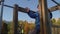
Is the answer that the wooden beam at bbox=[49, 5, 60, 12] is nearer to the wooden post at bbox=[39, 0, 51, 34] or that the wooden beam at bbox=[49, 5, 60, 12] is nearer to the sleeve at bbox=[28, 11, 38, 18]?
the sleeve at bbox=[28, 11, 38, 18]

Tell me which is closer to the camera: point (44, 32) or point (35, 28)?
point (44, 32)

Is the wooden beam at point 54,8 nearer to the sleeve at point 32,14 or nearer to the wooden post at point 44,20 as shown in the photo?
the sleeve at point 32,14

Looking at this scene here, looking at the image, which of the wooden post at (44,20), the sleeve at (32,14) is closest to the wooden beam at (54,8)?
the sleeve at (32,14)

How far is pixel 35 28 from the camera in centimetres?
107

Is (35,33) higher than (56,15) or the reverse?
the reverse

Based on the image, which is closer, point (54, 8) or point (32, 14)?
point (32, 14)

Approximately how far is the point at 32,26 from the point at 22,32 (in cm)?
10

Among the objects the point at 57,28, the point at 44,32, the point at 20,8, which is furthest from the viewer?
the point at 57,28

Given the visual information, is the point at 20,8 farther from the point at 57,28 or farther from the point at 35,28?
the point at 57,28

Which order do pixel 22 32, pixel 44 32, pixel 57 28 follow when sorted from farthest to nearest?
pixel 57 28
pixel 22 32
pixel 44 32

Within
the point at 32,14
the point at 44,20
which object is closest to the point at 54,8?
the point at 32,14

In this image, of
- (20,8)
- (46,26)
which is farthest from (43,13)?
(20,8)

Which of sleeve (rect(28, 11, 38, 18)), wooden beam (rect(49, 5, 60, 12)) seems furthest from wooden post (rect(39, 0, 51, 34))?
wooden beam (rect(49, 5, 60, 12))

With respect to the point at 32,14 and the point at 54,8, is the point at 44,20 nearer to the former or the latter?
the point at 32,14
